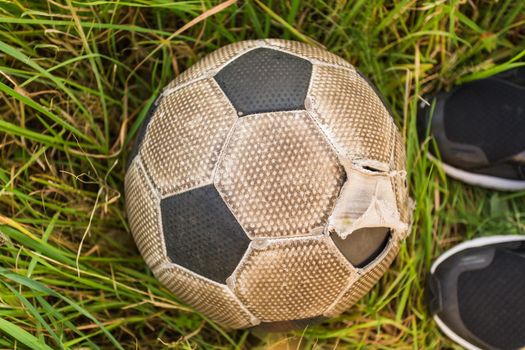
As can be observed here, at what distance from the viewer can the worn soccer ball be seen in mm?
1354

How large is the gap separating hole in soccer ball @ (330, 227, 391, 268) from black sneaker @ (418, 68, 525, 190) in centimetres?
71

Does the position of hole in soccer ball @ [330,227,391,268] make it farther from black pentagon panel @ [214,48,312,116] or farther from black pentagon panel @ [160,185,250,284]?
black pentagon panel @ [214,48,312,116]

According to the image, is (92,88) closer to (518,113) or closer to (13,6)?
(13,6)

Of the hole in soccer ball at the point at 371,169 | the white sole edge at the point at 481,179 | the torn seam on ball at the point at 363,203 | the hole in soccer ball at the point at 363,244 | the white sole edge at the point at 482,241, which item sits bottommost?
the white sole edge at the point at 482,241

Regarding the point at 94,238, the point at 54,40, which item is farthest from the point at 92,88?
the point at 94,238

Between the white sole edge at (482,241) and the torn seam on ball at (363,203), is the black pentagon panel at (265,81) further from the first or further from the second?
the white sole edge at (482,241)

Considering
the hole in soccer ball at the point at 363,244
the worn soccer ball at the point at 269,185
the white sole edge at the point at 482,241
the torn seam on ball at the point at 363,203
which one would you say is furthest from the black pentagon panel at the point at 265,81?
the white sole edge at the point at 482,241

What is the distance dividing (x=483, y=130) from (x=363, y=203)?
943mm

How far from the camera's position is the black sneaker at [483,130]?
2086 millimetres

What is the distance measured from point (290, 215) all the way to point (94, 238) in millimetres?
871

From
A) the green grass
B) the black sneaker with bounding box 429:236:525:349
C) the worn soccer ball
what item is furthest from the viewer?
the black sneaker with bounding box 429:236:525:349

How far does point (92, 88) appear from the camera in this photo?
6.38ft

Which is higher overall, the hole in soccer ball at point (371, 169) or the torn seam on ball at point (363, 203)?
the hole in soccer ball at point (371, 169)

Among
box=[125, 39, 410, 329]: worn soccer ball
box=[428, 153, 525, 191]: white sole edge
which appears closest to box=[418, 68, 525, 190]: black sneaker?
box=[428, 153, 525, 191]: white sole edge
